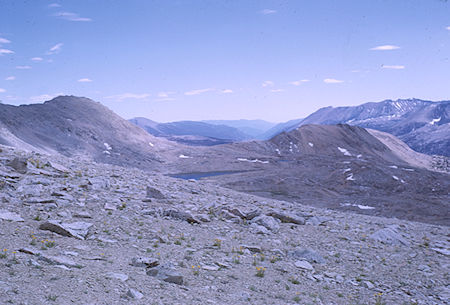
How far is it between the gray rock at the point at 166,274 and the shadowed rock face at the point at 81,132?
186 ft

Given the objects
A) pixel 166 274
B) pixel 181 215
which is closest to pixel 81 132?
pixel 181 215

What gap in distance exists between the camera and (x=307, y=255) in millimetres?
11953

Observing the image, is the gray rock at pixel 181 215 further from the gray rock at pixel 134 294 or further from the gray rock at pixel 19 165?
the gray rock at pixel 19 165

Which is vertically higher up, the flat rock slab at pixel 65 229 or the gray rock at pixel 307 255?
the flat rock slab at pixel 65 229

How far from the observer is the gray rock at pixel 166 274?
8031mm

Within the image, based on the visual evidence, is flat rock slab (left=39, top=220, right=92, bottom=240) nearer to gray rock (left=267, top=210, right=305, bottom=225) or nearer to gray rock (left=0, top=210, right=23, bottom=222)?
gray rock (left=0, top=210, right=23, bottom=222)

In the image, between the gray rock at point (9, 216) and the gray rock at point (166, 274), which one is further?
the gray rock at point (9, 216)

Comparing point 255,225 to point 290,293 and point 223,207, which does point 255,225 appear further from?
point 290,293

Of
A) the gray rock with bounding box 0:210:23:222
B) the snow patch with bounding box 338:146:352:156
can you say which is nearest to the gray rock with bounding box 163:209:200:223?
the gray rock with bounding box 0:210:23:222

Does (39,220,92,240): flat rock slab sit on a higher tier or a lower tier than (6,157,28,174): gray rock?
lower

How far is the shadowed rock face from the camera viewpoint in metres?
74.2

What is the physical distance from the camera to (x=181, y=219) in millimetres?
14344

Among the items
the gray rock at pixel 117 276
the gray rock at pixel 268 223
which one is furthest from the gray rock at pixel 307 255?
the gray rock at pixel 117 276

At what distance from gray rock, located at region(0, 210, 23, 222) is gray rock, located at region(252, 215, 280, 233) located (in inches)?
373
